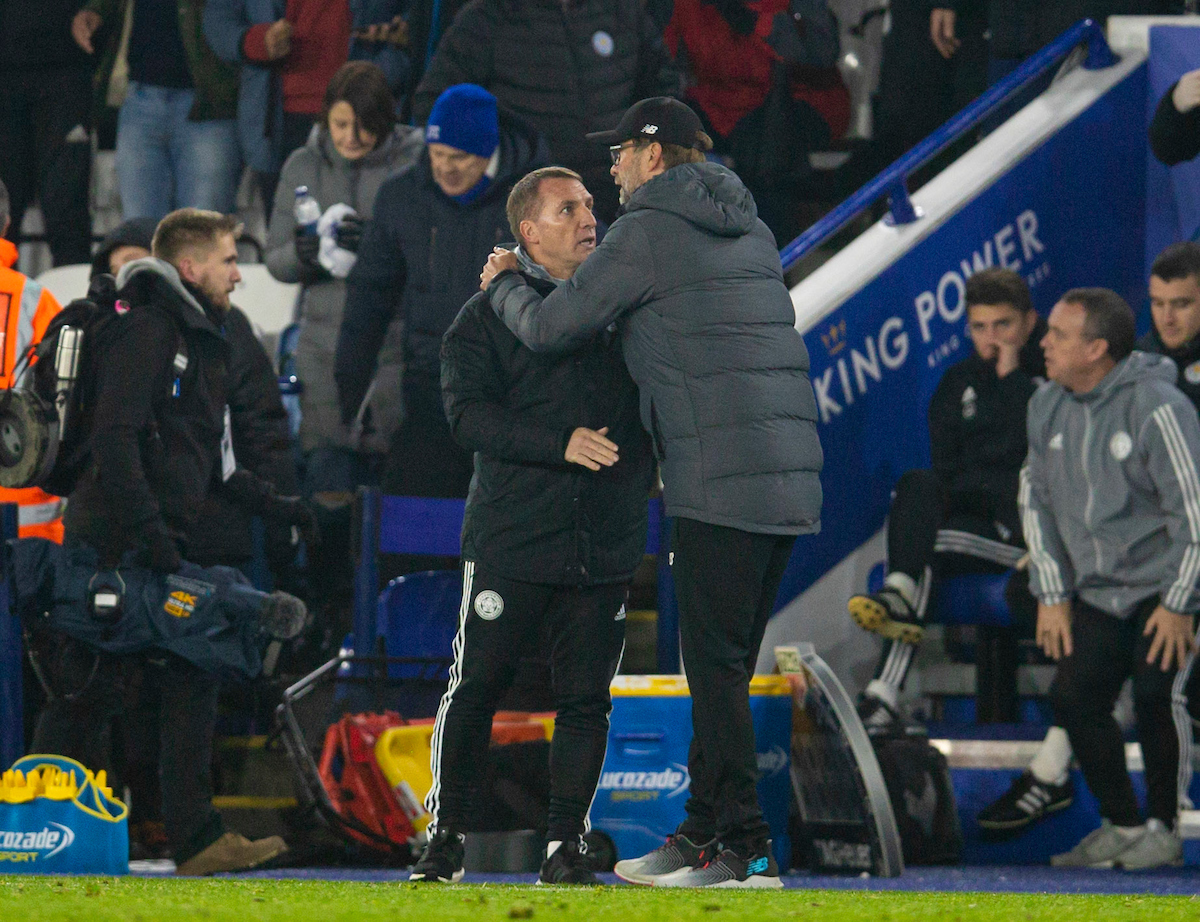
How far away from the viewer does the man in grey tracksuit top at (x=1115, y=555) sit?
6273mm

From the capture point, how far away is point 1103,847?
634cm

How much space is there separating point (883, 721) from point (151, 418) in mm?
2528

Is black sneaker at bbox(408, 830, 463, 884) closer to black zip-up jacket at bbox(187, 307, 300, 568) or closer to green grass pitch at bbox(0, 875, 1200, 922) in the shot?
green grass pitch at bbox(0, 875, 1200, 922)

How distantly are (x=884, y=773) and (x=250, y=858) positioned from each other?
198 centimetres

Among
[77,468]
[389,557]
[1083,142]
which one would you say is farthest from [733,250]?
[1083,142]

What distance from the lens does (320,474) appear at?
308 inches

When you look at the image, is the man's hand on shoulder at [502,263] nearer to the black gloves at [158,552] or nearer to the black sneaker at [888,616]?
the black gloves at [158,552]

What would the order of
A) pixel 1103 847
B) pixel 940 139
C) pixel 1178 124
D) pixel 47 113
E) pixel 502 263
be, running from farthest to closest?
pixel 47 113 → pixel 940 139 → pixel 1178 124 → pixel 1103 847 → pixel 502 263

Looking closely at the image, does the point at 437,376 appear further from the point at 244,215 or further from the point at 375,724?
the point at 244,215

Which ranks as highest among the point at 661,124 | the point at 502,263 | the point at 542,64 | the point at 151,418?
the point at 542,64

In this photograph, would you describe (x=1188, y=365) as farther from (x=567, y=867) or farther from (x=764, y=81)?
(x=567, y=867)

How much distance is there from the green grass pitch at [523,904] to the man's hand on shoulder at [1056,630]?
1.89m

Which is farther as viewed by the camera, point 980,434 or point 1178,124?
point 1178,124

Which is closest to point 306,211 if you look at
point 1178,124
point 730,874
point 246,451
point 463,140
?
Result: point 463,140
